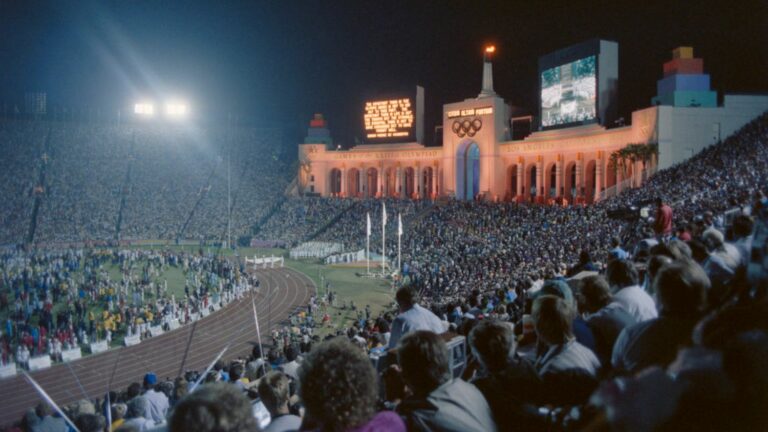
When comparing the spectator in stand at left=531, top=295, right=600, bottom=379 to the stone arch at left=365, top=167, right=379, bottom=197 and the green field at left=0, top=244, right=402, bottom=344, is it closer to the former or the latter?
the green field at left=0, top=244, right=402, bottom=344

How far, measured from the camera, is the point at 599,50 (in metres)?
43.3

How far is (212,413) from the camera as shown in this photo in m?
2.42

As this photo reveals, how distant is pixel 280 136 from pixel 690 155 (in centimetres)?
5986

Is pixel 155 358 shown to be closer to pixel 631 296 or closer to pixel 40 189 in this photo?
pixel 631 296

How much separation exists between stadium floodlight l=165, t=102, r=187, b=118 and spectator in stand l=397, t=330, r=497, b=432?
8243 centimetres

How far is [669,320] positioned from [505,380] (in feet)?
3.47

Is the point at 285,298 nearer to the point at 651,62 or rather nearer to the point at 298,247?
the point at 298,247

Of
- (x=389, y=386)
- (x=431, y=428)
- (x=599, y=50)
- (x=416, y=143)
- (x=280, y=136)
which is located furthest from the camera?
(x=280, y=136)

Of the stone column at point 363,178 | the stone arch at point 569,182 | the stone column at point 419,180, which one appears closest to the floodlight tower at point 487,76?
the stone column at point 419,180

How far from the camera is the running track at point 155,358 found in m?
18.6

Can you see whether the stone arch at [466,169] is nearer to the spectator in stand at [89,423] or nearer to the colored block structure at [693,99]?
the colored block structure at [693,99]

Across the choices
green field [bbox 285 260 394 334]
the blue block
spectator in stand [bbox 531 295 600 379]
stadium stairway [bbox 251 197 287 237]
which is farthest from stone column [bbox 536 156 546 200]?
spectator in stand [bbox 531 295 600 379]

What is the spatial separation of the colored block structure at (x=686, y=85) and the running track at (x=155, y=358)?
89.8 feet

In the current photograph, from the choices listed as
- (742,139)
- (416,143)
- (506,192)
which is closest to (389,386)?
(742,139)
